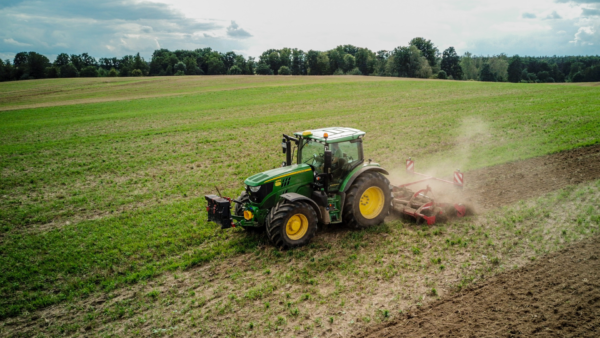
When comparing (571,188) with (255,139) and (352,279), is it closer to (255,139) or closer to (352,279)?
(352,279)

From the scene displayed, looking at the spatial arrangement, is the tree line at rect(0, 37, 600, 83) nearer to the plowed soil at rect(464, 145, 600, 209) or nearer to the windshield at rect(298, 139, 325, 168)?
the plowed soil at rect(464, 145, 600, 209)

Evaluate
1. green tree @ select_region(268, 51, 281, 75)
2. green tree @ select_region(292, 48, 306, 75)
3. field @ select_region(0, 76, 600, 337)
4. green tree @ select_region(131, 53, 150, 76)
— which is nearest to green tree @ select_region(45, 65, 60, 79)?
green tree @ select_region(131, 53, 150, 76)

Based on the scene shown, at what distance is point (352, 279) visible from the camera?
309 inches

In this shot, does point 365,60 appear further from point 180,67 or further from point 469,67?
point 180,67

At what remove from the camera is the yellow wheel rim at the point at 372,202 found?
997 cm

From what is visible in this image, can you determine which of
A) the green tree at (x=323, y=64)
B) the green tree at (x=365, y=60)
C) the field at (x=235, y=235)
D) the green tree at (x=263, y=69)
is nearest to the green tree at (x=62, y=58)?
the green tree at (x=263, y=69)

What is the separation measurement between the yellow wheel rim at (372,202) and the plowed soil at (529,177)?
3353 millimetres

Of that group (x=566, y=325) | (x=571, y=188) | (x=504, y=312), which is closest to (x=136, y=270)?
(x=504, y=312)

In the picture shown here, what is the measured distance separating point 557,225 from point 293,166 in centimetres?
A: 683

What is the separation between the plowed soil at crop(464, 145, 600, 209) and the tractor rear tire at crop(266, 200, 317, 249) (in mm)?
5607

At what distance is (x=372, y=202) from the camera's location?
10.2 m

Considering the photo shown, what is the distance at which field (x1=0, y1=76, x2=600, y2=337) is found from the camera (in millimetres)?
7102

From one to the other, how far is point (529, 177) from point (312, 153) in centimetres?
863

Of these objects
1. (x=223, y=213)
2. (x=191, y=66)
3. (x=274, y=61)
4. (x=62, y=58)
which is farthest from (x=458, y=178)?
(x=62, y=58)
